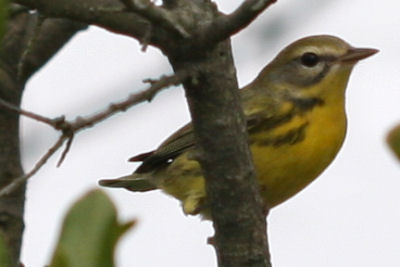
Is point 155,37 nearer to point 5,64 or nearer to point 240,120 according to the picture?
point 240,120

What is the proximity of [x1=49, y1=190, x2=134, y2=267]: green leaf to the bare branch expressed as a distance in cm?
73

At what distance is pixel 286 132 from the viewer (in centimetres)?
630

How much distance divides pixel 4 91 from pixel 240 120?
2078 mm

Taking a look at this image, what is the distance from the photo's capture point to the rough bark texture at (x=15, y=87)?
596 cm

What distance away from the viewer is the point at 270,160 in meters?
6.16

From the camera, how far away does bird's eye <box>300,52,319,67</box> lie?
277 inches

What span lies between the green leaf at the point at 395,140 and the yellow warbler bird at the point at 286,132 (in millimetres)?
2113

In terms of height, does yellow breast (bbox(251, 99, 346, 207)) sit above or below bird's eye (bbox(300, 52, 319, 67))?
below

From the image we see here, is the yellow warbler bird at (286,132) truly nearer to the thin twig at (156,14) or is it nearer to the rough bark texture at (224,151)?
the rough bark texture at (224,151)

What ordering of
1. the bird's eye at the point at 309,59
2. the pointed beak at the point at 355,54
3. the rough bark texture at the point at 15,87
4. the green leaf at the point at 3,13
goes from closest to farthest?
the green leaf at the point at 3,13
the rough bark texture at the point at 15,87
the pointed beak at the point at 355,54
the bird's eye at the point at 309,59

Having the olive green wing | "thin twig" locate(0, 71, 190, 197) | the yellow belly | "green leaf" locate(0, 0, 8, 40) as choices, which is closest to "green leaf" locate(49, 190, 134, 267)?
"thin twig" locate(0, 71, 190, 197)

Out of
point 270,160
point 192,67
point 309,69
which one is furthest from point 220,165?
point 309,69

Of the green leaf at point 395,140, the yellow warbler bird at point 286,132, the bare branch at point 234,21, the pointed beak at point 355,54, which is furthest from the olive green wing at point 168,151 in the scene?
the green leaf at point 395,140

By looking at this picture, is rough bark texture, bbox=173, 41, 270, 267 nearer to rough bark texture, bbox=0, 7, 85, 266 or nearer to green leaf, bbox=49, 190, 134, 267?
green leaf, bbox=49, 190, 134, 267
